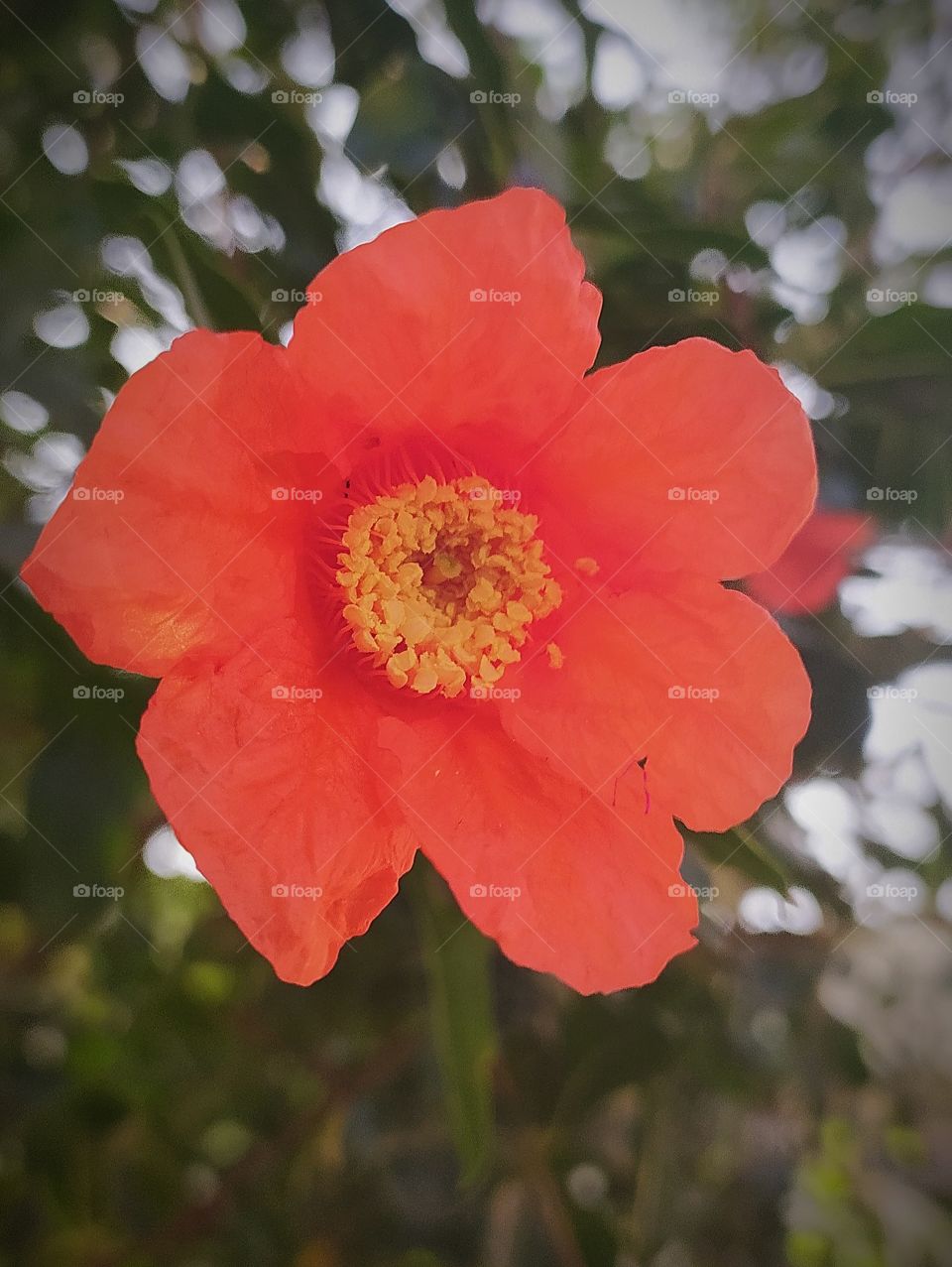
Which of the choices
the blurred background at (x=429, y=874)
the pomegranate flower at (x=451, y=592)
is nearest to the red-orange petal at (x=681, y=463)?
the pomegranate flower at (x=451, y=592)

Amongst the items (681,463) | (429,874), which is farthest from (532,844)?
(681,463)

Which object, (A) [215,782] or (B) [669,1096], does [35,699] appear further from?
(B) [669,1096]

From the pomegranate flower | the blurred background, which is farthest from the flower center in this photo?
the blurred background

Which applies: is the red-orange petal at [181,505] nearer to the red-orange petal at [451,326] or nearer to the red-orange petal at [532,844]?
the red-orange petal at [451,326]

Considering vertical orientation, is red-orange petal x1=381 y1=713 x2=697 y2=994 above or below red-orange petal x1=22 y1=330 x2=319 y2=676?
below

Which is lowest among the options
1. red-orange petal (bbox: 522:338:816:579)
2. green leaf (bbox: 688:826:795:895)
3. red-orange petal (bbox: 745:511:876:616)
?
green leaf (bbox: 688:826:795:895)

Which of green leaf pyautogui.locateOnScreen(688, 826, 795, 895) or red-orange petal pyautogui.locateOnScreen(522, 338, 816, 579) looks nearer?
red-orange petal pyautogui.locateOnScreen(522, 338, 816, 579)

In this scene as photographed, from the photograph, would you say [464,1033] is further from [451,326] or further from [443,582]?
[451,326]

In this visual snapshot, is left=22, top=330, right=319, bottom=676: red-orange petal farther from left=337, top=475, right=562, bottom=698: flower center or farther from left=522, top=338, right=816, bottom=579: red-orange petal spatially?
left=522, top=338, right=816, bottom=579: red-orange petal
